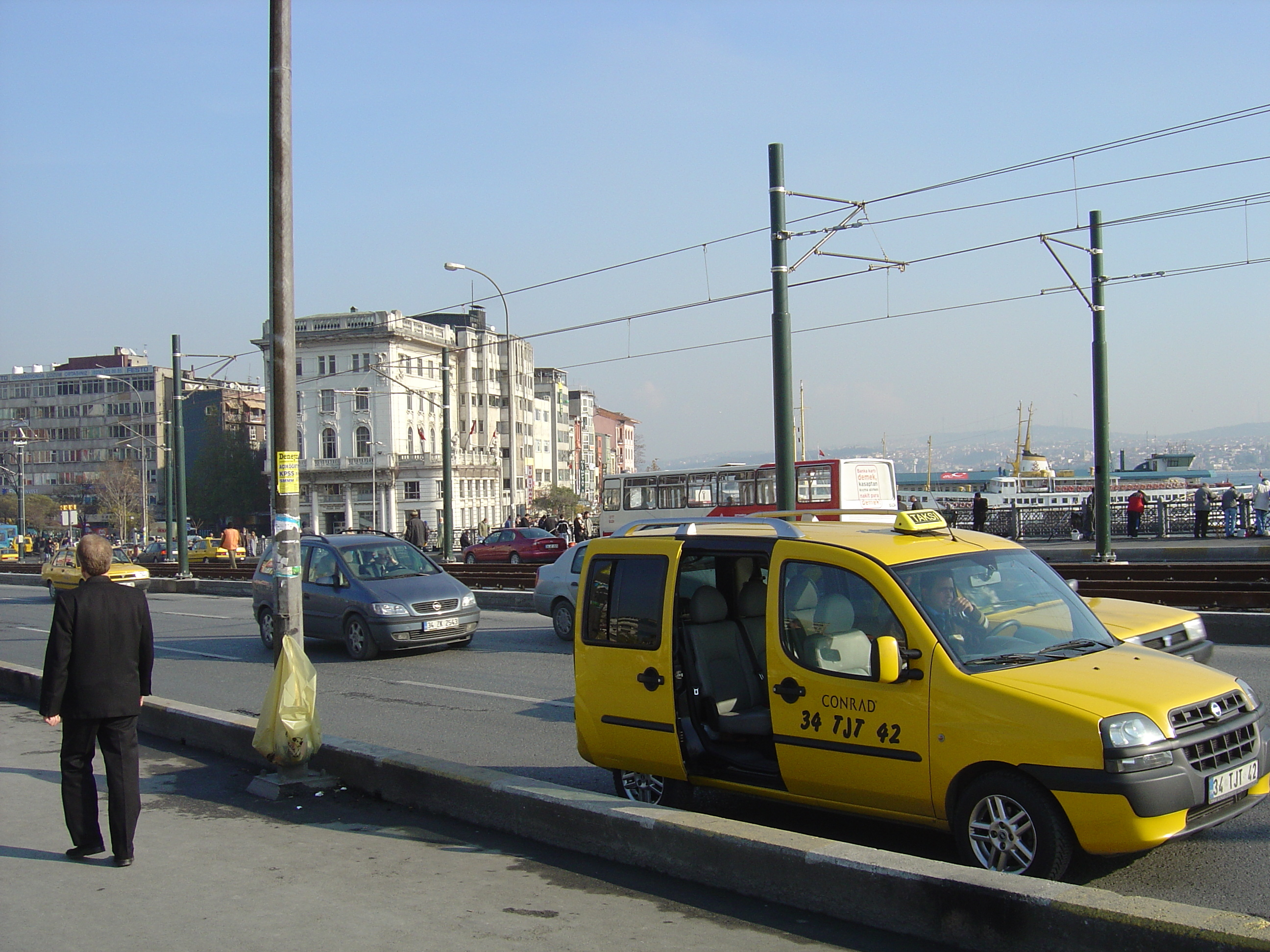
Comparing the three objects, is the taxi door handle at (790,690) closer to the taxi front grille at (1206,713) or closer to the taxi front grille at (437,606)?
the taxi front grille at (1206,713)

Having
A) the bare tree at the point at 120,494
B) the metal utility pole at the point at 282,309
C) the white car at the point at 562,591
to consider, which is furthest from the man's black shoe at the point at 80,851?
the bare tree at the point at 120,494

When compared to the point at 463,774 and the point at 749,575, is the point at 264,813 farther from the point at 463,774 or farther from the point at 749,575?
the point at 749,575

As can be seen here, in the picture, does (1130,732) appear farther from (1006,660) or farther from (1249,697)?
→ (1249,697)

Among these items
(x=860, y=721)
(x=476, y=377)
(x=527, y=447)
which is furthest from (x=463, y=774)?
(x=527, y=447)

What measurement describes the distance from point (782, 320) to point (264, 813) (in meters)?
10.3

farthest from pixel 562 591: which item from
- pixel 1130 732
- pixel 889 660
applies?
pixel 1130 732

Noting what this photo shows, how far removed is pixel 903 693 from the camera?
5137mm

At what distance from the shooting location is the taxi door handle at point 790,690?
555 cm

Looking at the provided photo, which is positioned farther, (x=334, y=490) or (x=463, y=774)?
(x=334, y=490)

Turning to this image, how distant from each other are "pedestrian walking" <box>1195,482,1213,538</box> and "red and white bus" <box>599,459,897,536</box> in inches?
359

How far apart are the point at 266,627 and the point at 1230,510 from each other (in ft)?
98.2

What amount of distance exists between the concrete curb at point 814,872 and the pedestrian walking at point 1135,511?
31.7 meters

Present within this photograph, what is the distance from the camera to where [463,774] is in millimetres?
6617

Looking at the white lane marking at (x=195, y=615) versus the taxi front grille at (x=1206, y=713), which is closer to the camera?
the taxi front grille at (x=1206, y=713)
